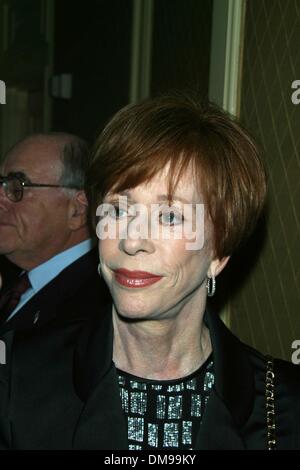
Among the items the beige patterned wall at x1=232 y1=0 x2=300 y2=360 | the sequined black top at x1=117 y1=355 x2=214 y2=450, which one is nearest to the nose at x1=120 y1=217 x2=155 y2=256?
the sequined black top at x1=117 y1=355 x2=214 y2=450

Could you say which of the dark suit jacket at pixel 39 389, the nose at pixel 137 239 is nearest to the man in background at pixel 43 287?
the dark suit jacket at pixel 39 389

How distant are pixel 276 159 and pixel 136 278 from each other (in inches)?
38.4

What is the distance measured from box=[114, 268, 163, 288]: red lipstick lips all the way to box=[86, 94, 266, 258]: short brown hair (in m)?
0.19

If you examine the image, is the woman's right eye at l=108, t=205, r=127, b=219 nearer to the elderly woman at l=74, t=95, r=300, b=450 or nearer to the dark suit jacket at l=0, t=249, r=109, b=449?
the elderly woman at l=74, t=95, r=300, b=450

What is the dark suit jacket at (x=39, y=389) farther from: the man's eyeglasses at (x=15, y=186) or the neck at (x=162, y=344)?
the man's eyeglasses at (x=15, y=186)

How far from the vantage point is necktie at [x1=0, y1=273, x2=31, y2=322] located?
289 cm

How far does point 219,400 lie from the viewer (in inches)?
70.5

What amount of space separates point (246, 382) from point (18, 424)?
557 mm

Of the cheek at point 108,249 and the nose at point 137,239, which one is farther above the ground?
the nose at point 137,239

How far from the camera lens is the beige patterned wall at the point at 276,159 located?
2.35 metres

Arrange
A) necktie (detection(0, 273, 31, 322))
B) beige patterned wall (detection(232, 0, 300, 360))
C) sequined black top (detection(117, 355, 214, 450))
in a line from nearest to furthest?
sequined black top (detection(117, 355, 214, 450)) → beige patterned wall (detection(232, 0, 300, 360)) → necktie (detection(0, 273, 31, 322))

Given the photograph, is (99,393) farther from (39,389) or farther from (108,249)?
(108,249)
